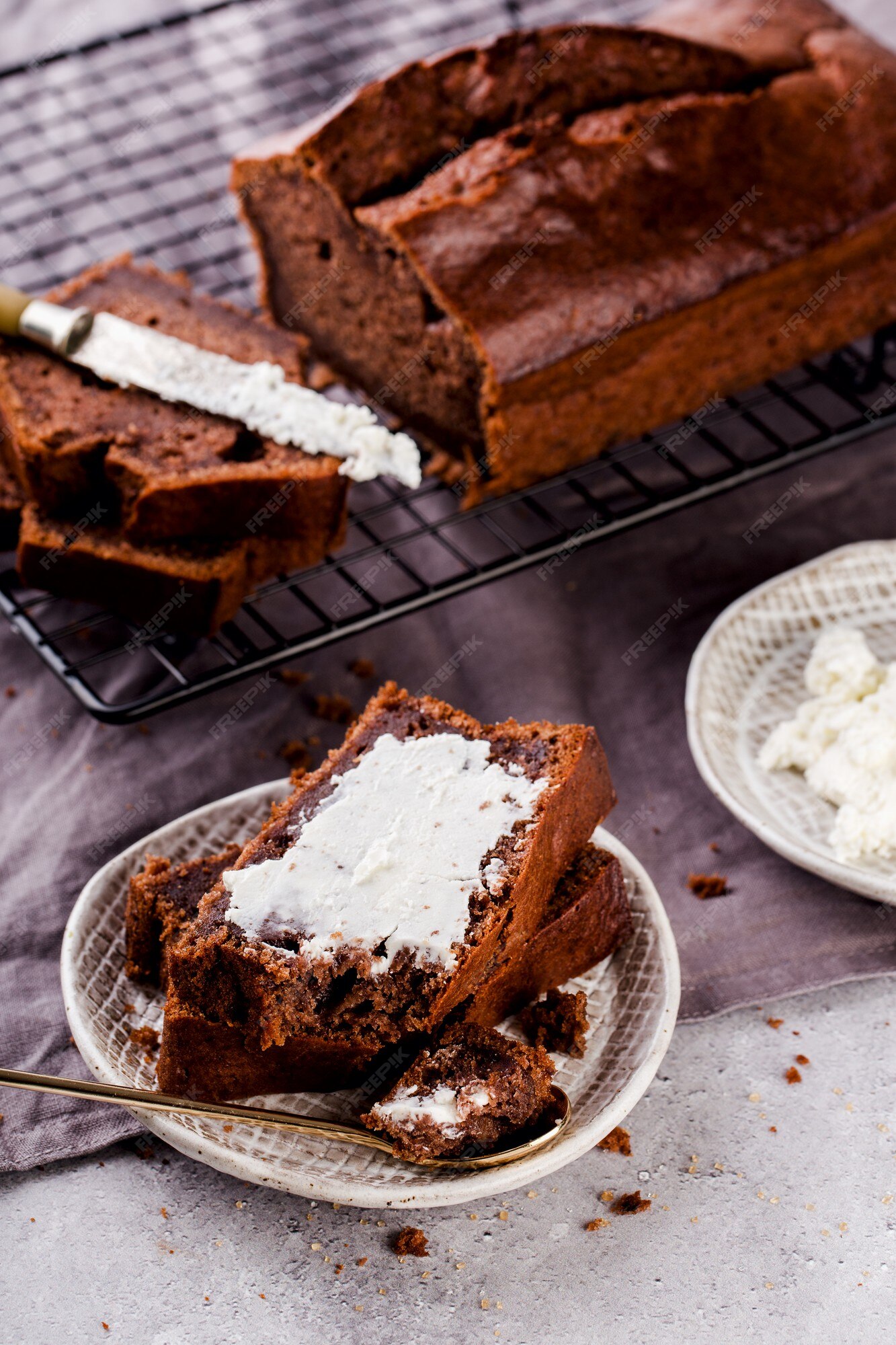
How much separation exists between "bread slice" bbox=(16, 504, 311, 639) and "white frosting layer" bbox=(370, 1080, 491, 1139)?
1269 mm

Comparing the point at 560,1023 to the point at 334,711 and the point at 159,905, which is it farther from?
the point at 334,711

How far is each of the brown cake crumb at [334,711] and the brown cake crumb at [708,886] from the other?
0.94 metres

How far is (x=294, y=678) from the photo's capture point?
3.52m

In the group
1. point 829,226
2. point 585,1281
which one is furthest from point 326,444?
point 585,1281

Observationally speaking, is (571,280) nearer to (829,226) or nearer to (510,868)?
(829,226)

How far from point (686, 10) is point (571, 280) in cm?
130

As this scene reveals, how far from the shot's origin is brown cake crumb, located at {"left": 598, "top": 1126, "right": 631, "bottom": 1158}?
8.50ft

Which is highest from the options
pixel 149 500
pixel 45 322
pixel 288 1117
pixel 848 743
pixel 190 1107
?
pixel 45 322

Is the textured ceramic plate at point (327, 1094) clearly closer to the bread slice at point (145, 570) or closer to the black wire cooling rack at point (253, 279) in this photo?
the black wire cooling rack at point (253, 279)

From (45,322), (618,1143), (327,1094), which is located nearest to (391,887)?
(327,1094)

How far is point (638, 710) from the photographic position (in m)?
3.48

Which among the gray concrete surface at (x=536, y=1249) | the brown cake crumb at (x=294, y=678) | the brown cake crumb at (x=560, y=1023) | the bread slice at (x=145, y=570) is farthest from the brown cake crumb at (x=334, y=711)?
the gray concrete surface at (x=536, y=1249)

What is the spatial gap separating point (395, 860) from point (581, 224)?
5.60ft

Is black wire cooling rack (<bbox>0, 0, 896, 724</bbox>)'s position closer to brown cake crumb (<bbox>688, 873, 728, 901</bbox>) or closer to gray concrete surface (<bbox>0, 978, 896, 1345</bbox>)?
brown cake crumb (<bbox>688, 873, 728, 901</bbox>)
